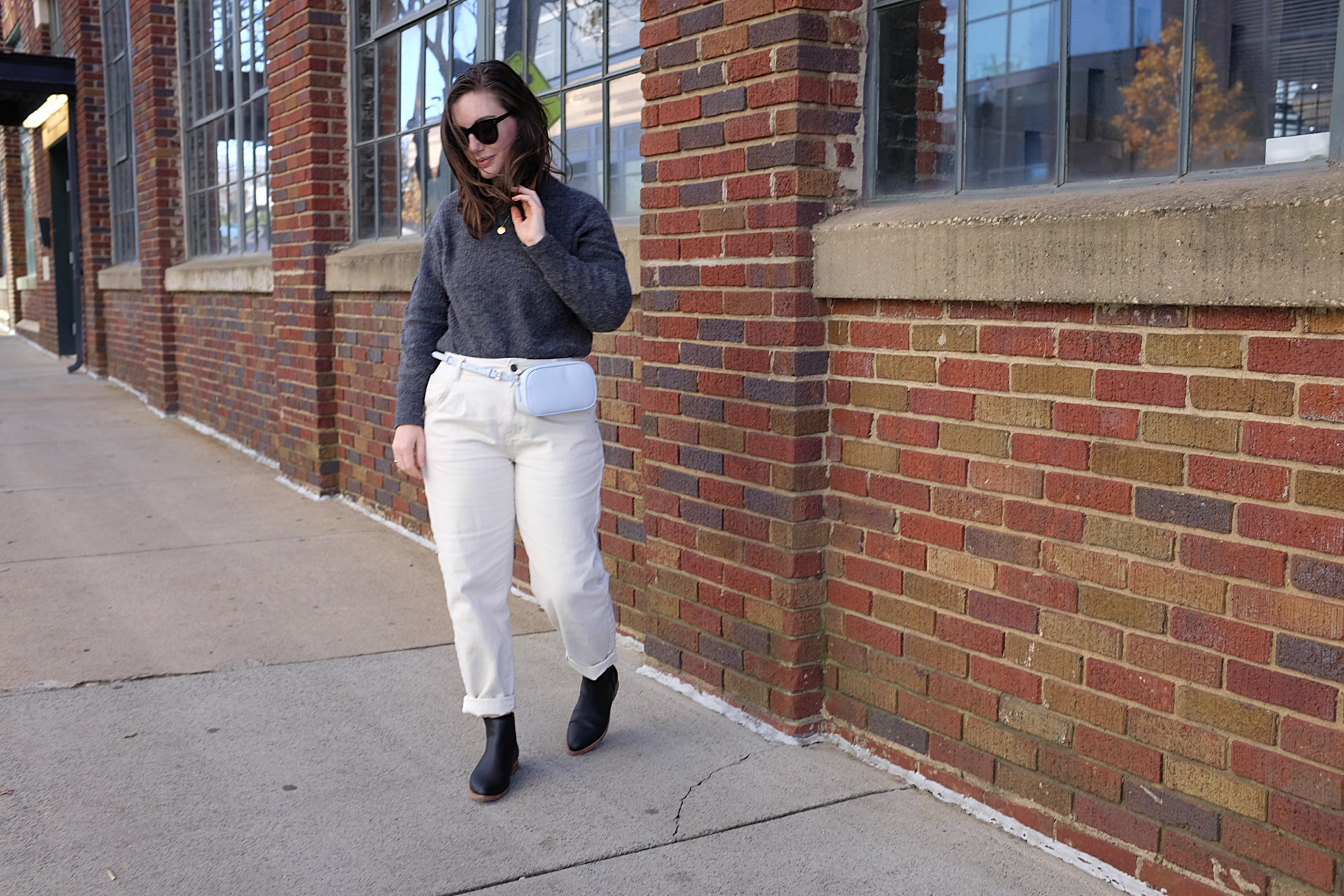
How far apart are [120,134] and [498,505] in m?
11.9

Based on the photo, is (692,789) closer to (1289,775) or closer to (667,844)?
(667,844)

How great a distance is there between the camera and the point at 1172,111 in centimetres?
270

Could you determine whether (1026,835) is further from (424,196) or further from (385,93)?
(385,93)

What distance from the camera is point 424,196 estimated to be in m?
6.36

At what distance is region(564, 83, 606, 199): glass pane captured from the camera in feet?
15.9

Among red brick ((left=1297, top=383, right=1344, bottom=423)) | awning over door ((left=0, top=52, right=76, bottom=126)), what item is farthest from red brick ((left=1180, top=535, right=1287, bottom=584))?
awning over door ((left=0, top=52, right=76, bottom=126))

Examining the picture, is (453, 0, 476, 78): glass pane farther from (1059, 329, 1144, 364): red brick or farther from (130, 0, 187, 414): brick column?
(130, 0, 187, 414): brick column

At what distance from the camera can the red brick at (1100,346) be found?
266cm

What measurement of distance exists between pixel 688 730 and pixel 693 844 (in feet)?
2.35

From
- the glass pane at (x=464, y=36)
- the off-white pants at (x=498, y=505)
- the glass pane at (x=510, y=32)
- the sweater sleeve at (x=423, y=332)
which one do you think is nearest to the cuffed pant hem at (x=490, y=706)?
the off-white pants at (x=498, y=505)

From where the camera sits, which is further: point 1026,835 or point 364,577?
point 364,577

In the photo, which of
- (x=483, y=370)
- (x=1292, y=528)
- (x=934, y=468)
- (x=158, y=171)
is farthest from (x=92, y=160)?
(x=1292, y=528)

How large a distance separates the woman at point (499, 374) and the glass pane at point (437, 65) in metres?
3.06

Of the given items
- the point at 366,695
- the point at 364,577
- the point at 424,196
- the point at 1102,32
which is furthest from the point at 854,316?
the point at 424,196
